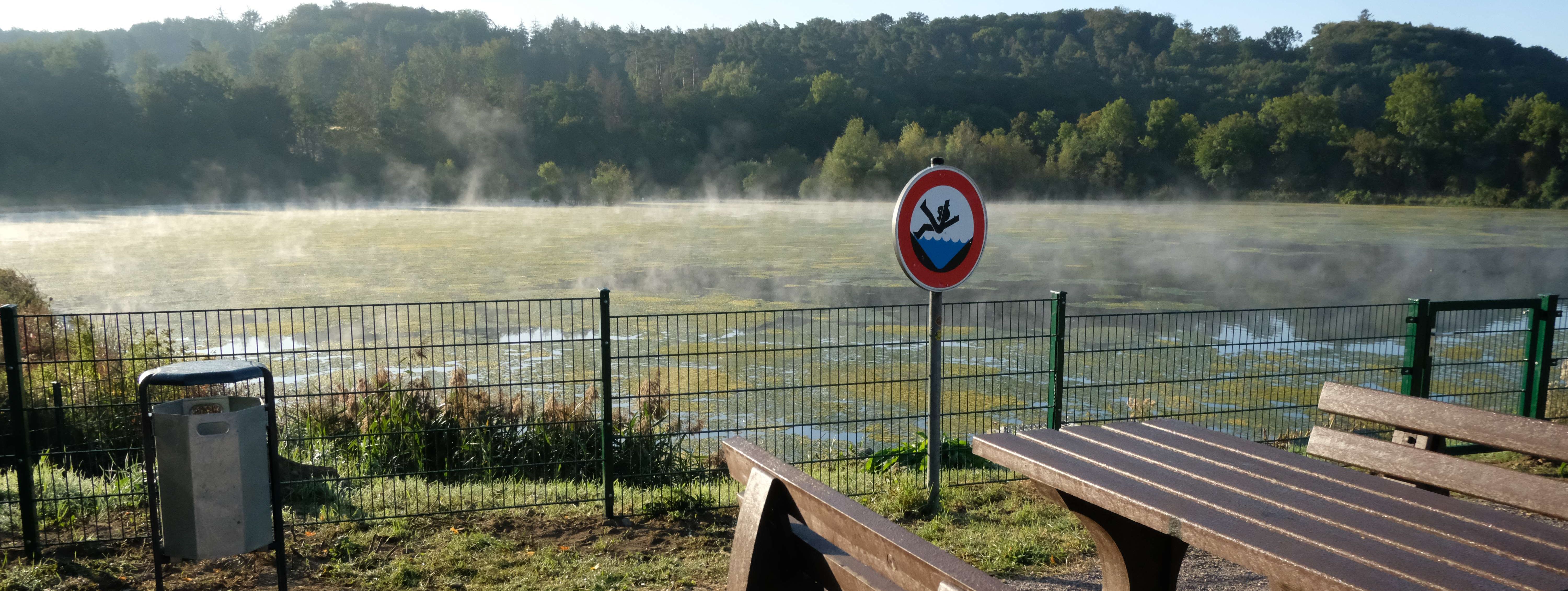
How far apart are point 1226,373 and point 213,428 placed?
37.7 ft

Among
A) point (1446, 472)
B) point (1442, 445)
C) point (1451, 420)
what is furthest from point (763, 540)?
point (1442, 445)

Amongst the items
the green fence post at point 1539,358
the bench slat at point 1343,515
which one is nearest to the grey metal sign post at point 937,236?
the bench slat at point 1343,515

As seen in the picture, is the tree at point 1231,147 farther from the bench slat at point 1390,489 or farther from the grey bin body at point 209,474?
the grey bin body at point 209,474

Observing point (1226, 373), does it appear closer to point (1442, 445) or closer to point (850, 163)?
point (1442, 445)

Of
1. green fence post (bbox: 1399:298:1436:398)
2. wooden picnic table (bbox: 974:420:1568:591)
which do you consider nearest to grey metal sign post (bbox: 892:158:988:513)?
wooden picnic table (bbox: 974:420:1568:591)

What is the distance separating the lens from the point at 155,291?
23.2 metres

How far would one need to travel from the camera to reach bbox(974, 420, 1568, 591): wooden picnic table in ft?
6.17

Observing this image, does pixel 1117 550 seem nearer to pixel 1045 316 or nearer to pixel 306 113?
pixel 1045 316

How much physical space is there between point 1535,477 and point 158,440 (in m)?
3.84

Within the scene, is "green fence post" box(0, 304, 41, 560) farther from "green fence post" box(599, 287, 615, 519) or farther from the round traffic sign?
the round traffic sign

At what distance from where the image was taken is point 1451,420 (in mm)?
2637

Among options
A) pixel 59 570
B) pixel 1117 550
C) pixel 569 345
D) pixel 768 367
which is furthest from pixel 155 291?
pixel 1117 550

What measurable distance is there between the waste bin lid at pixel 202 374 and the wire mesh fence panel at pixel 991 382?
93.9 inches

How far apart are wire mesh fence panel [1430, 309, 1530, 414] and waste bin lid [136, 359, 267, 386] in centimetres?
346
